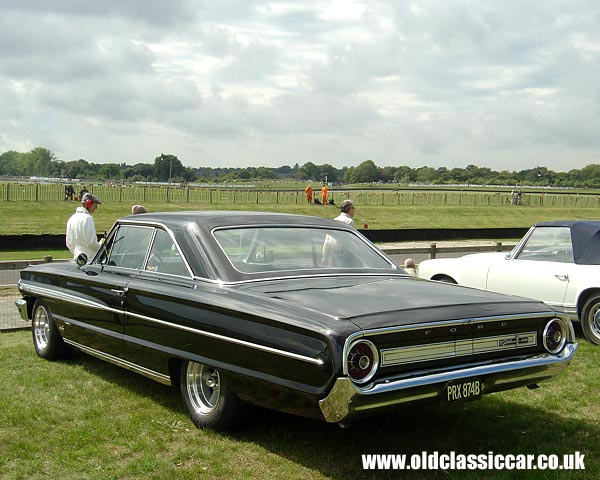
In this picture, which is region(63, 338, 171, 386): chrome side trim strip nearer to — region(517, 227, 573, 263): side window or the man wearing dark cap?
the man wearing dark cap

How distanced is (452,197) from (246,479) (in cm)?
6642

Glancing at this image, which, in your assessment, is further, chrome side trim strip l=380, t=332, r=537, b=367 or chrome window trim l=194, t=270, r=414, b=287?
chrome window trim l=194, t=270, r=414, b=287

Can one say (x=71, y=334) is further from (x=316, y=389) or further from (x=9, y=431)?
(x=316, y=389)

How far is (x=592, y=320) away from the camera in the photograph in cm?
838

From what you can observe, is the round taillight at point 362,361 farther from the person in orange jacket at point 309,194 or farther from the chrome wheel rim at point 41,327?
the person in orange jacket at point 309,194

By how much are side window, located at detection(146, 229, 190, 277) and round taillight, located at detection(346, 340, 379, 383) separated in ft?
5.84

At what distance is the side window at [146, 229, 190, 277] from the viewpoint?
561cm

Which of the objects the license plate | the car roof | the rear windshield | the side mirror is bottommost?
the license plate

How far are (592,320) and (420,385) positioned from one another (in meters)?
4.96

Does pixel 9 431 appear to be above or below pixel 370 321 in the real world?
below

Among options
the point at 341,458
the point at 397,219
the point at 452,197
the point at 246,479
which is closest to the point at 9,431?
the point at 246,479

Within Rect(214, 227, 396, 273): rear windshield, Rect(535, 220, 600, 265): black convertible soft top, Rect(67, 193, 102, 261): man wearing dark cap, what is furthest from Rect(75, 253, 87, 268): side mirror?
Rect(535, 220, 600, 265): black convertible soft top

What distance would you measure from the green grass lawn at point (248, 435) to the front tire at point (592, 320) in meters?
1.91

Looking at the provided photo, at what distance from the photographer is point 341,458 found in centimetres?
469
